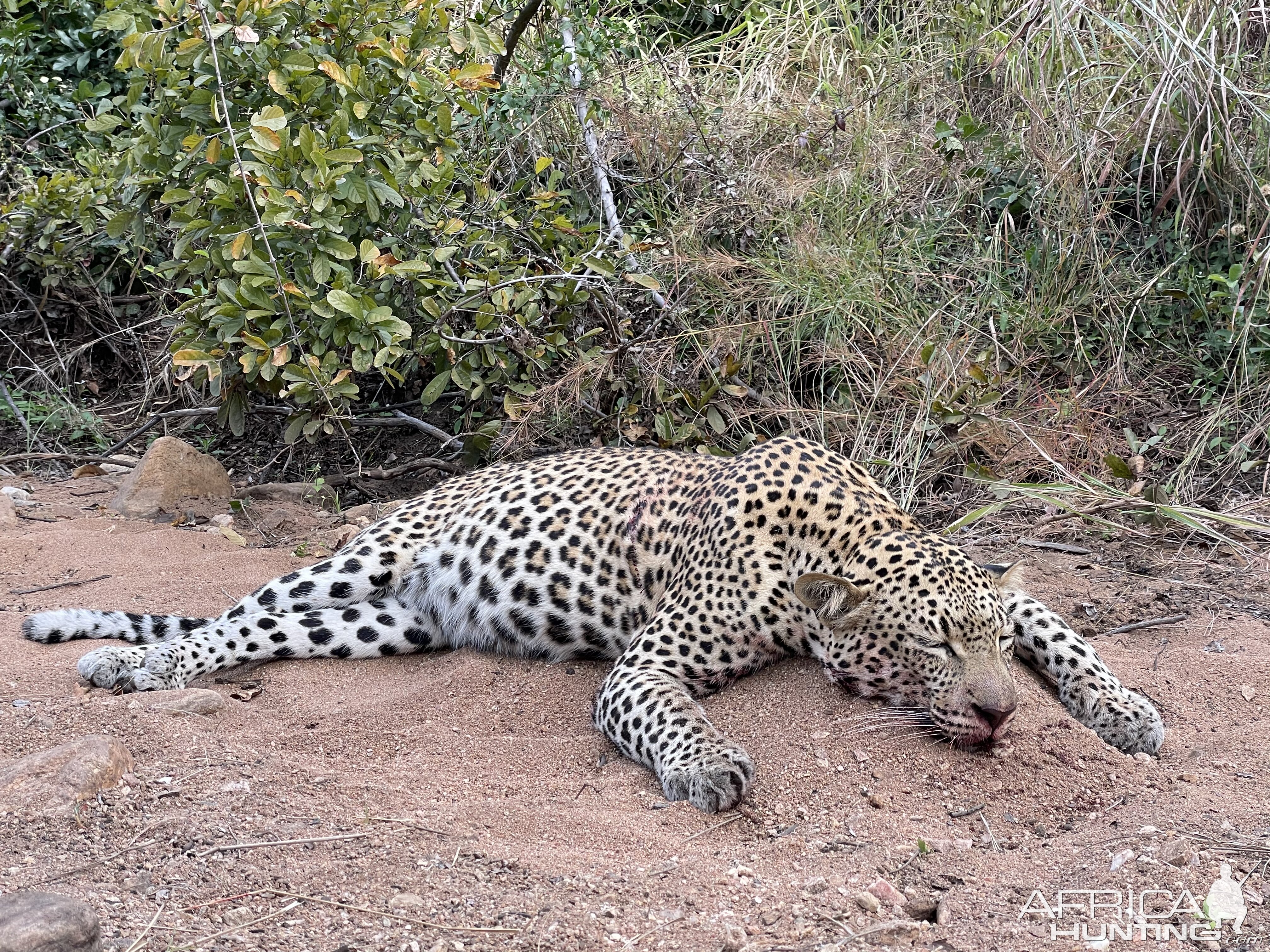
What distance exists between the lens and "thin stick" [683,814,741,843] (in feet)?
12.7

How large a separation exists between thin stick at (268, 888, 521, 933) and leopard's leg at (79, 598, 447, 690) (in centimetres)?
212

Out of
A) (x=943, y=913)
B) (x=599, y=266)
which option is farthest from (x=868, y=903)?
(x=599, y=266)

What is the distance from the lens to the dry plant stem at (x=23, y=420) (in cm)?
855

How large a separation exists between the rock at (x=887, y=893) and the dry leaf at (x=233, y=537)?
15.3 feet

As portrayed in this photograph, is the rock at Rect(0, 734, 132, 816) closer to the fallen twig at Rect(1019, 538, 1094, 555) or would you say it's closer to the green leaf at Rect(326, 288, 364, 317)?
the green leaf at Rect(326, 288, 364, 317)

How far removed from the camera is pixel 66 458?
331 inches

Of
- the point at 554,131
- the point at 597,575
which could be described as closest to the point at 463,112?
the point at 554,131

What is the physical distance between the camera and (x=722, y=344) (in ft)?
23.8

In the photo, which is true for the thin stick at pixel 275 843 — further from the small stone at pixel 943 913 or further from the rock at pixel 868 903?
the small stone at pixel 943 913

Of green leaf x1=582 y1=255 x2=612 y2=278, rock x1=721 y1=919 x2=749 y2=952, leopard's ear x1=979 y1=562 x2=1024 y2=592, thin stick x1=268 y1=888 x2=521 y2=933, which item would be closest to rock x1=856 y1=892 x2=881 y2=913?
rock x1=721 y1=919 x2=749 y2=952

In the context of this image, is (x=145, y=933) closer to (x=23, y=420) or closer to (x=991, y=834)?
(x=991, y=834)

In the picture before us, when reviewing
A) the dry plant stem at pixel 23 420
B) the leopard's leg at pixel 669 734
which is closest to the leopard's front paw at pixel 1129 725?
the leopard's leg at pixel 669 734

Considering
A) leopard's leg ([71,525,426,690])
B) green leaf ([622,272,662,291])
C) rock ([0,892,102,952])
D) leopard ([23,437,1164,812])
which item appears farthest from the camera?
green leaf ([622,272,662,291])

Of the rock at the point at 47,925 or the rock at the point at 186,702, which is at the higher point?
the rock at the point at 47,925
